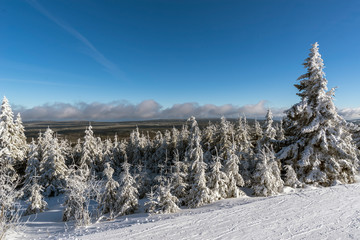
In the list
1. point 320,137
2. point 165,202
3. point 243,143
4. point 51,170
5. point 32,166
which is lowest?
point 51,170

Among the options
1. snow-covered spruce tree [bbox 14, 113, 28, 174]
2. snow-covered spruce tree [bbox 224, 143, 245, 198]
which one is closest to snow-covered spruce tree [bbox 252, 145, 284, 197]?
snow-covered spruce tree [bbox 224, 143, 245, 198]

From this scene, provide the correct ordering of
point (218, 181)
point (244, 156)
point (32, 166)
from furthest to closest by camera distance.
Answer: point (32, 166)
point (244, 156)
point (218, 181)

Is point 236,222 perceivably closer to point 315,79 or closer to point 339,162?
point 339,162

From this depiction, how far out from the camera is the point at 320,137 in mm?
15758

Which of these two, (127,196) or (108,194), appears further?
(108,194)

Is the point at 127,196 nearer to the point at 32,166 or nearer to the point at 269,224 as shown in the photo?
the point at 269,224

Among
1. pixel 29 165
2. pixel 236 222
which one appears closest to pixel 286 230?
pixel 236 222

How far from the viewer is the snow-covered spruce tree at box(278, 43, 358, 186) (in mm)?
15688

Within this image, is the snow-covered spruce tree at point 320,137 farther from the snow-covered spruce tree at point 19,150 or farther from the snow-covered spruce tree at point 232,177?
the snow-covered spruce tree at point 19,150

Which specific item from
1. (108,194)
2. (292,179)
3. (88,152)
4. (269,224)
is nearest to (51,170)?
(88,152)

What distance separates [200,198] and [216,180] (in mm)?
2277

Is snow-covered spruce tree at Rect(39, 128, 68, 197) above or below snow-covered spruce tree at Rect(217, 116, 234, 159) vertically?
below

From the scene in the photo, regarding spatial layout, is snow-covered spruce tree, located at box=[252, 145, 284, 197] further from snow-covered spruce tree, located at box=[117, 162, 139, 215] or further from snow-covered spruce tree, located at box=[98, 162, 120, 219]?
snow-covered spruce tree, located at box=[98, 162, 120, 219]

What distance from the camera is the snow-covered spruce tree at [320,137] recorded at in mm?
15688
